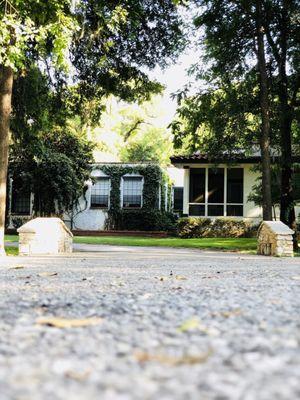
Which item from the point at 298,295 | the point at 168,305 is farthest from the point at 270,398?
the point at 298,295

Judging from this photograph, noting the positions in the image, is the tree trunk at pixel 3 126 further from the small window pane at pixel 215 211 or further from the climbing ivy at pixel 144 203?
the climbing ivy at pixel 144 203

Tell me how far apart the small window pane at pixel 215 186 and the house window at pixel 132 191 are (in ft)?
14.3

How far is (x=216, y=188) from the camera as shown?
78.6 ft

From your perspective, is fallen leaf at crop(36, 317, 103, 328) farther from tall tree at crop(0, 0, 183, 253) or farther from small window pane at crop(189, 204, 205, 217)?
small window pane at crop(189, 204, 205, 217)

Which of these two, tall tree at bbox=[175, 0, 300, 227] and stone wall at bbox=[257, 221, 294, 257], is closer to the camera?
stone wall at bbox=[257, 221, 294, 257]

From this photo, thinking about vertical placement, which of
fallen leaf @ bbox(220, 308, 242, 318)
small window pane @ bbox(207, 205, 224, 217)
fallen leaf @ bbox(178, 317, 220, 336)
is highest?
small window pane @ bbox(207, 205, 224, 217)

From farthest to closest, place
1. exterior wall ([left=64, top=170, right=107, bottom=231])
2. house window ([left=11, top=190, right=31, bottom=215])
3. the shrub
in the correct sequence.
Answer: house window ([left=11, top=190, right=31, bottom=215]) → exterior wall ([left=64, top=170, right=107, bottom=231]) → the shrub

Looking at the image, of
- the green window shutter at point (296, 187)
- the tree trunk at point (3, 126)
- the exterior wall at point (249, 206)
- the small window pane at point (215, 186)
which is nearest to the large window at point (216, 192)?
the small window pane at point (215, 186)

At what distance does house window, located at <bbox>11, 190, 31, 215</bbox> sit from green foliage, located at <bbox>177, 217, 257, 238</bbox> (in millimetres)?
9949

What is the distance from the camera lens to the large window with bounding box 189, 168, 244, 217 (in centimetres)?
2341

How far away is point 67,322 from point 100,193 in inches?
965

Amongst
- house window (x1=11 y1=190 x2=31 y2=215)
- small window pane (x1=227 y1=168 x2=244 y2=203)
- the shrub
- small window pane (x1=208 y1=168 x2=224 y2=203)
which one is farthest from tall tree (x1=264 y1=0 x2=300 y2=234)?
house window (x1=11 y1=190 x2=31 y2=215)

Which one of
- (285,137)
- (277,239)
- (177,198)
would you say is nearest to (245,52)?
(285,137)

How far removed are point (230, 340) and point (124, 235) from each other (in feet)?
69.5
